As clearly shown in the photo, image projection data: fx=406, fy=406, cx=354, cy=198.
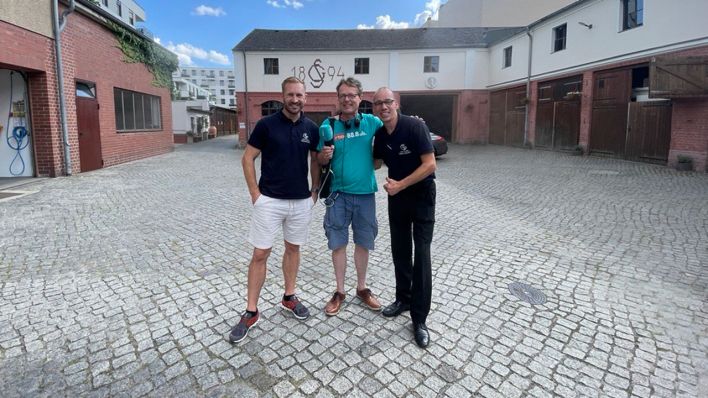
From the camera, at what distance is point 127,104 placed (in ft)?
47.1

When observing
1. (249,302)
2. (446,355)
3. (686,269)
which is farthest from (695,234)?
(249,302)

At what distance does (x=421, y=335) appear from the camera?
288cm

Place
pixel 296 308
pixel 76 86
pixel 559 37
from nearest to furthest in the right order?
pixel 296 308 → pixel 76 86 → pixel 559 37

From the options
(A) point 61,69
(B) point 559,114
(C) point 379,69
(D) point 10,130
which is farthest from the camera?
(C) point 379,69

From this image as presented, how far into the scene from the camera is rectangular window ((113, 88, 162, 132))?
13.8m

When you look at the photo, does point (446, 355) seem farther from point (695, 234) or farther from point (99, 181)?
point (99, 181)

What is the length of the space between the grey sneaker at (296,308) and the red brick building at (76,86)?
9.19 meters

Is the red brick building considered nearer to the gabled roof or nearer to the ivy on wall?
the ivy on wall

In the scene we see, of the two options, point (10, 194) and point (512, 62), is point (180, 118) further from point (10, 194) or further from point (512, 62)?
point (10, 194)

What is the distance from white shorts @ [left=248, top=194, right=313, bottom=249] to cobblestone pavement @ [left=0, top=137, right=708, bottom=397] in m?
0.69

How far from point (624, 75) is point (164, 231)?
1566 cm

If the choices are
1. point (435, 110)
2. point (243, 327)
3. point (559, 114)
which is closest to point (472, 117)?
point (435, 110)

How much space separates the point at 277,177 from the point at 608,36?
16.7m

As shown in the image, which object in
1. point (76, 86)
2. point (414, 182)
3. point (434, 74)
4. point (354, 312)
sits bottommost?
point (354, 312)
